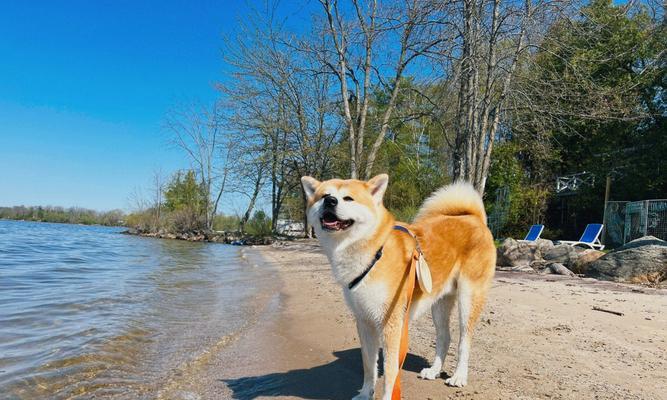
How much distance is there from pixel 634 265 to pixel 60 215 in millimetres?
106073

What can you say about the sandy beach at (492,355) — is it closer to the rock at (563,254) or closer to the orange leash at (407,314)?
the orange leash at (407,314)

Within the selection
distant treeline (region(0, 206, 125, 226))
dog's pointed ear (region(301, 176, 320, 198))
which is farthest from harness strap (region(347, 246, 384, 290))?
distant treeline (region(0, 206, 125, 226))

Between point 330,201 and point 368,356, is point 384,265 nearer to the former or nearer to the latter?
point 330,201

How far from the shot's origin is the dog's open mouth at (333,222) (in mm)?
3117

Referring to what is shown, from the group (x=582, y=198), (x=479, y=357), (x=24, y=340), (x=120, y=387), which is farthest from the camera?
(x=582, y=198)

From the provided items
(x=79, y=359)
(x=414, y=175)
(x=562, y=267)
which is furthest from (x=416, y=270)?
(x=414, y=175)

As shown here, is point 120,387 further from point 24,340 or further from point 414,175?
point 414,175

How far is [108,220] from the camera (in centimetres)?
9000

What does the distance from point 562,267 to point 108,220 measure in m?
95.4

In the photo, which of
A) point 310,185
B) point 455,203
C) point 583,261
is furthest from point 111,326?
point 583,261

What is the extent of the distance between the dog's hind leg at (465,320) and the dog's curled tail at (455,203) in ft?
2.64

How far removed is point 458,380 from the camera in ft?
11.9

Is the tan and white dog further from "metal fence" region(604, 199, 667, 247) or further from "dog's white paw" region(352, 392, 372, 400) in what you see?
"metal fence" region(604, 199, 667, 247)

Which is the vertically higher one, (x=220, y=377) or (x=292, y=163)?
(x=292, y=163)
